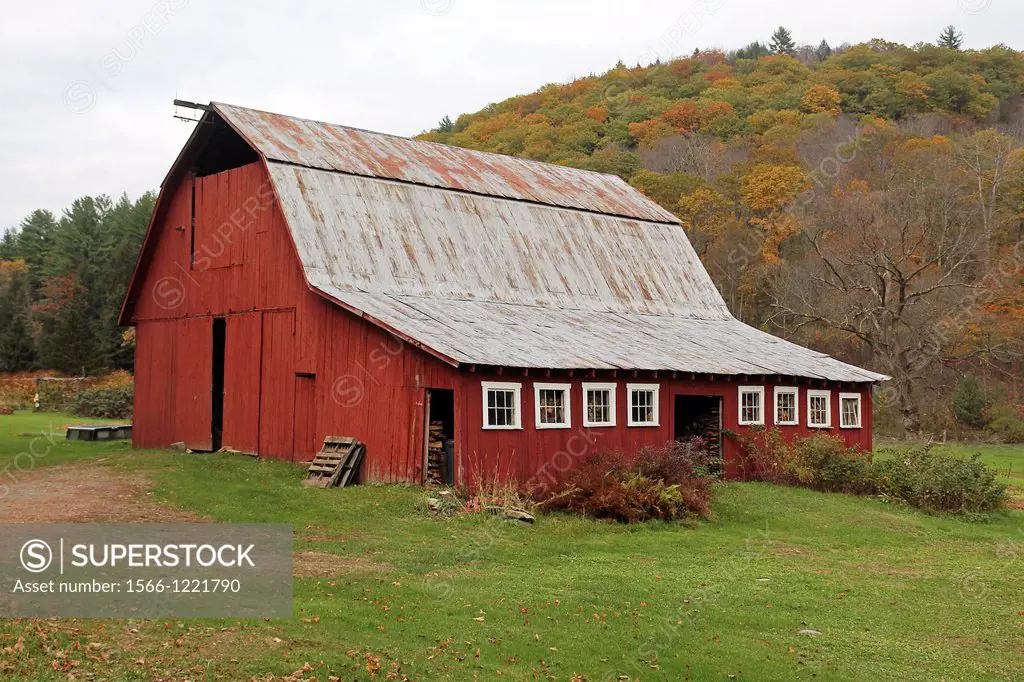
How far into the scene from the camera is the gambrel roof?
2311cm

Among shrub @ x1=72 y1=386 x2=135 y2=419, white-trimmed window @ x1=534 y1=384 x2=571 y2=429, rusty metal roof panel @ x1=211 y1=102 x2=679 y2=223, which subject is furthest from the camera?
shrub @ x1=72 y1=386 x2=135 y2=419

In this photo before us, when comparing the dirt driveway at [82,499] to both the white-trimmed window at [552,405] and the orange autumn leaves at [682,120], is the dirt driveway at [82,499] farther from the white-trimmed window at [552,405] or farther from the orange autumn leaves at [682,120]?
the orange autumn leaves at [682,120]

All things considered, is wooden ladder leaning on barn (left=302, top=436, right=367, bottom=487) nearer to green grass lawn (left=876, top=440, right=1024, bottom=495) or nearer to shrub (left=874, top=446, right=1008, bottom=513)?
shrub (left=874, top=446, right=1008, bottom=513)

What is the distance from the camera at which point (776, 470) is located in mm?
25000

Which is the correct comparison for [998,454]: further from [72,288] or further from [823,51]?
[823,51]

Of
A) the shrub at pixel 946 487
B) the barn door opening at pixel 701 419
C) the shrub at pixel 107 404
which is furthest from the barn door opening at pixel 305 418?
the shrub at pixel 107 404

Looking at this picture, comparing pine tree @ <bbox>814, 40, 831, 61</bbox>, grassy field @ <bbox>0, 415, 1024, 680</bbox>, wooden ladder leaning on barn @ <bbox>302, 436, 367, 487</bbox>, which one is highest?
pine tree @ <bbox>814, 40, 831, 61</bbox>

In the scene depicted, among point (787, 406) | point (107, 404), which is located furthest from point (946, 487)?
point (107, 404)

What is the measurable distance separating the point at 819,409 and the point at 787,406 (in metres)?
1.31

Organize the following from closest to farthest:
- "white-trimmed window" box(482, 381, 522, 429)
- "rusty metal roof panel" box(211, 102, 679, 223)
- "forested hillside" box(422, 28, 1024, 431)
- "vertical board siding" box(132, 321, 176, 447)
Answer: "white-trimmed window" box(482, 381, 522, 429) → "rusty metal roof panel" box(211, 102, 679, 223) → "vertical board siding" box(132, 321, 176, 447) → "forested hillside" box(422, 28, 1024, 431)

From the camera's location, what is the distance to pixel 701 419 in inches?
1014

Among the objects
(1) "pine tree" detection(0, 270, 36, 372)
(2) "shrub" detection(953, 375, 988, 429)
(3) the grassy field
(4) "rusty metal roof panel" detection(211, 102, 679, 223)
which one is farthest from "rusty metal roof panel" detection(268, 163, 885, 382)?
(1) "pine tree" detection(0, 270, 36, 372)

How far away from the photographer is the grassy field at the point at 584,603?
968 centimetres

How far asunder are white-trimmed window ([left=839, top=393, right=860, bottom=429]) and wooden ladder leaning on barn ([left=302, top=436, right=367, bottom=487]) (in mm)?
13413
